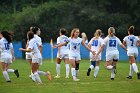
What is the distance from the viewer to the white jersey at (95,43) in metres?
26.9

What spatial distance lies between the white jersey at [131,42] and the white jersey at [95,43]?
1.74 m

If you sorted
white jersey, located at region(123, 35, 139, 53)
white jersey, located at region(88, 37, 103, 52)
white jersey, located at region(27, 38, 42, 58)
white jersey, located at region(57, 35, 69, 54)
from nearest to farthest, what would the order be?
white jersey, located at region(27, 38, 42, 58) → white jersey, located at region(123, 35, 139, 53) → white jersey, located at region(57, 35, 69, 54) → white jersey, located at region(88, 37, 103, 52)

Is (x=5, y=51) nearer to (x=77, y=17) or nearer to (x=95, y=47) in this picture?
(x=95, y=47)

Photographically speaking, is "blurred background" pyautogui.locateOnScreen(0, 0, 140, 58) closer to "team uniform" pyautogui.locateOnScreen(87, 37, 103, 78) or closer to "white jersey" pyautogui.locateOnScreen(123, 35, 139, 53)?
"team uniform" pyautogui.locateOnScreen(87, 37, 103, 78)

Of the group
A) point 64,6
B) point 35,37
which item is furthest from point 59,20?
point 35,37

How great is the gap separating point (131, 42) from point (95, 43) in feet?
7.53

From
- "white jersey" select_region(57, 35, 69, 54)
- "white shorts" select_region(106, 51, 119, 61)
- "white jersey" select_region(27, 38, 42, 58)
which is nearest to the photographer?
"white jersey" select_region(27, 38, 42, 58)

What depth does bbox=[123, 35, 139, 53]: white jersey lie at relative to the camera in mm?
25281

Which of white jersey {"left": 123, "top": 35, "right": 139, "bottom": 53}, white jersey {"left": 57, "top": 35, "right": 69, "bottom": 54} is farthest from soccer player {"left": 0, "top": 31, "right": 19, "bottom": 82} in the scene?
white jersey {"left": 123, "top": 35, "right": 139, "bottom": 53}

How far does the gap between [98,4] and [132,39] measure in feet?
143

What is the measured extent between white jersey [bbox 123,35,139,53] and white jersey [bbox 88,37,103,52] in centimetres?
174

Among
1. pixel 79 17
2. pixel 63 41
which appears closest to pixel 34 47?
pixel 63 41

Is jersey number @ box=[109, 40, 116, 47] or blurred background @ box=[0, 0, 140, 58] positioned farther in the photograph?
blurred background @ box=[0, 0, 140, 58]

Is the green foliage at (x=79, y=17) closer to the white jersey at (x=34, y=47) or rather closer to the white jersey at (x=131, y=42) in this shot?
the white jersey at (x=131, y=42)
